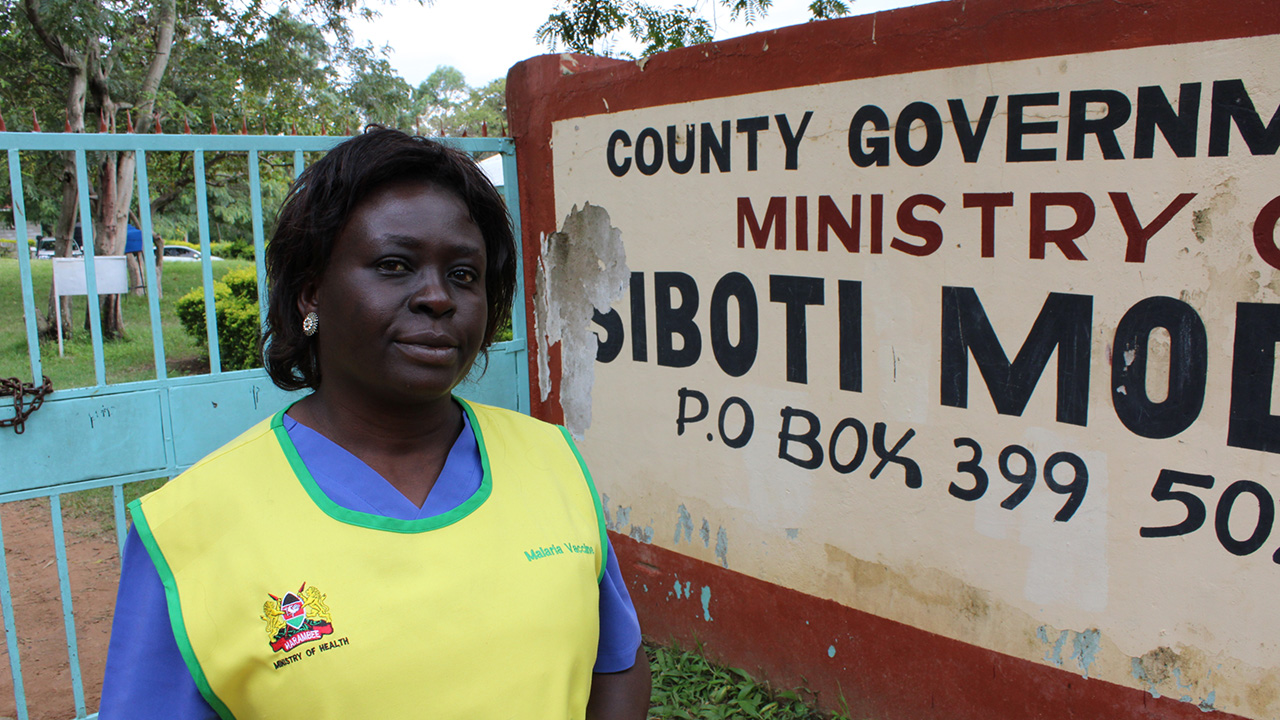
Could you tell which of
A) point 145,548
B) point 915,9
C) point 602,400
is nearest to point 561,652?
point 145,548

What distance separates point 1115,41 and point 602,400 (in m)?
2.13

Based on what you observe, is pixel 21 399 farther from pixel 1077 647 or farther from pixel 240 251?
pixel 240 251

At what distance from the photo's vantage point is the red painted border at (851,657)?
2.46m

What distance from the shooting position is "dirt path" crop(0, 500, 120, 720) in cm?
354

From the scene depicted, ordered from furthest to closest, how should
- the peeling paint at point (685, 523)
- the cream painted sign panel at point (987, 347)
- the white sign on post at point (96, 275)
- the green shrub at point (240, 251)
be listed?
the green shrub at point (240, 251)
the peeling paint at point (685, 523)
the white sign on post at point (96, 275)
the cream painted sign panel at point (987, 347)

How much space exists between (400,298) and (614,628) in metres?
0.60

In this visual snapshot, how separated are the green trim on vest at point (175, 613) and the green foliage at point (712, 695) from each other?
2238mm

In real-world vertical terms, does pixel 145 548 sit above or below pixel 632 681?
above

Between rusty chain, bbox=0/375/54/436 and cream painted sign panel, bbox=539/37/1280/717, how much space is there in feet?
6.19

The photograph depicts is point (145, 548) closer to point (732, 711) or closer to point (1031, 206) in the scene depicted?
point (1031, 206)

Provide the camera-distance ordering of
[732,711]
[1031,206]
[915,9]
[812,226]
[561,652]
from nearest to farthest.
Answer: [561,652] < [1031,206] < [915,9] < [812,226] < [732,711]

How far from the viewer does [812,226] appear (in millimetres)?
2846

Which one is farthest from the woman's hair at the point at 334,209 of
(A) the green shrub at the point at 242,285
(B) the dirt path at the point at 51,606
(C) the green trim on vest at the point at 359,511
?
(A) the green shrub at the point at 242,285

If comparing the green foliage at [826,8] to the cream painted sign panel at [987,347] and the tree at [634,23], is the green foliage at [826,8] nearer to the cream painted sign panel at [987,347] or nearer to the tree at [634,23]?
the tree at [634,23]
